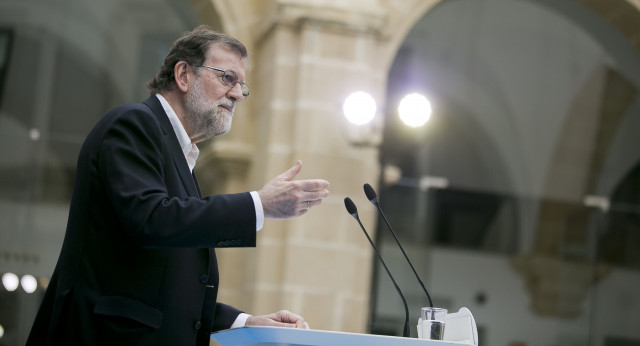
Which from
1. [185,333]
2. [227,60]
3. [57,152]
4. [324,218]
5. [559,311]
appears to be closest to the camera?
[185,333]

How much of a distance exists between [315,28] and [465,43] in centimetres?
212

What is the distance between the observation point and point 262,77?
293 inches

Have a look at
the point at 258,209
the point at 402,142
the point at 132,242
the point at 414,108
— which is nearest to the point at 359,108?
the point at 414,108

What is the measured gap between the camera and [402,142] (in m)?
8.38

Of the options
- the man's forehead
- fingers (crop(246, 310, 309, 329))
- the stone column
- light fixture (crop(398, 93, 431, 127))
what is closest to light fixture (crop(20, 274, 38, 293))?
the stone column

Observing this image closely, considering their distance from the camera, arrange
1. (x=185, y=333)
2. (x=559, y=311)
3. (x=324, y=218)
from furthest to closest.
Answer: (x=559, y=311) → (x=324, y=218) → (x=185, y=333)

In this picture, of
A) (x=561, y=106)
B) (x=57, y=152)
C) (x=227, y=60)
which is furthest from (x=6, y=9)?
(x=227, y=60)

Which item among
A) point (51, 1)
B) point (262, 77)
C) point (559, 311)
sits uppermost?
point (51, 1)

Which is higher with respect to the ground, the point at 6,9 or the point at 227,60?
the point at 6,9

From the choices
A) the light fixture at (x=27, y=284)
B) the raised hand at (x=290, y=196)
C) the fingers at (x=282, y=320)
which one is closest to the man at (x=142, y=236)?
the raised hand at (x=290, y=196)

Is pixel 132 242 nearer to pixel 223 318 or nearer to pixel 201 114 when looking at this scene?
pixel 201 114

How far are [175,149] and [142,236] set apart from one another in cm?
39

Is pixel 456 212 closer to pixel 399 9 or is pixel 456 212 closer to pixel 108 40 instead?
pixel 399 9

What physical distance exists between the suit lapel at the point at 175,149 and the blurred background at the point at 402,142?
12.8 ft
